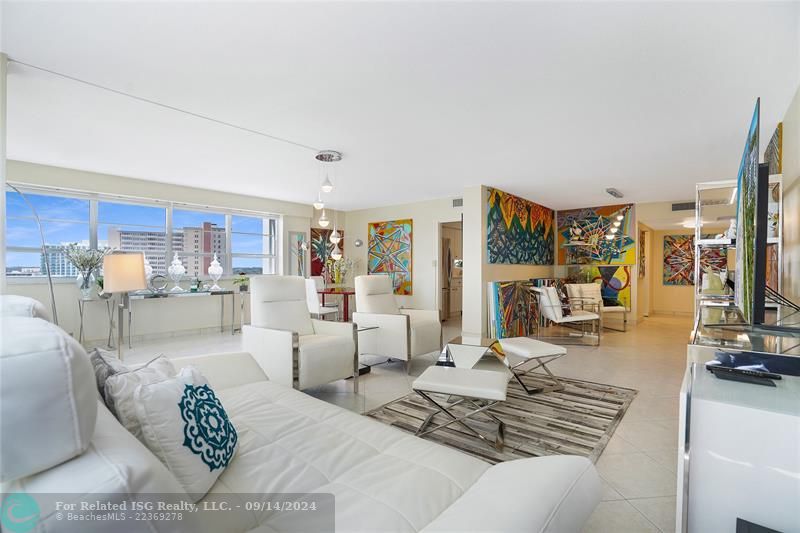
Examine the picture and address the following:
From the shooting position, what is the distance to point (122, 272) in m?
3.27

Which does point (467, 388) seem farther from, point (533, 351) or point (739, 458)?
point (739, 458)

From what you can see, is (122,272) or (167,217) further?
(167,217)

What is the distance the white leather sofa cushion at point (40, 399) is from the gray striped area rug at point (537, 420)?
2089mm

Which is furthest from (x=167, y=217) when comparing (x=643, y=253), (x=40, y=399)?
(x=643, y=253)

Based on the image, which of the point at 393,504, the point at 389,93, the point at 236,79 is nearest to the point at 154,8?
the point at 236,79

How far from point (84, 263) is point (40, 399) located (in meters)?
5.39

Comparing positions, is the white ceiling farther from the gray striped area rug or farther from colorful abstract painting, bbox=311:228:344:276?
colorful abstract painting, bbox=311:228:344:276

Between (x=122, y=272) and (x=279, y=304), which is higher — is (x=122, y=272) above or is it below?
above

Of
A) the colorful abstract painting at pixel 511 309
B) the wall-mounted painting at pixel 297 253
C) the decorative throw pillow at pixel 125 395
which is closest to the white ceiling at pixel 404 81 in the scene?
the decorative throw pillow at pixel 125 395

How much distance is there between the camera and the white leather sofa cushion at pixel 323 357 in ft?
9.81

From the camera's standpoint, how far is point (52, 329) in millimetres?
685

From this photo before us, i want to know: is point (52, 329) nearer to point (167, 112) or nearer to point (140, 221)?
point (167, 112)

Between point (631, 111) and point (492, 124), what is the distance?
1115 millimetres

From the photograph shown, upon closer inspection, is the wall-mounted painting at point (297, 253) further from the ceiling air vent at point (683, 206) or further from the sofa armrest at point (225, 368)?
the ceiling air vent at point (683, 206)
